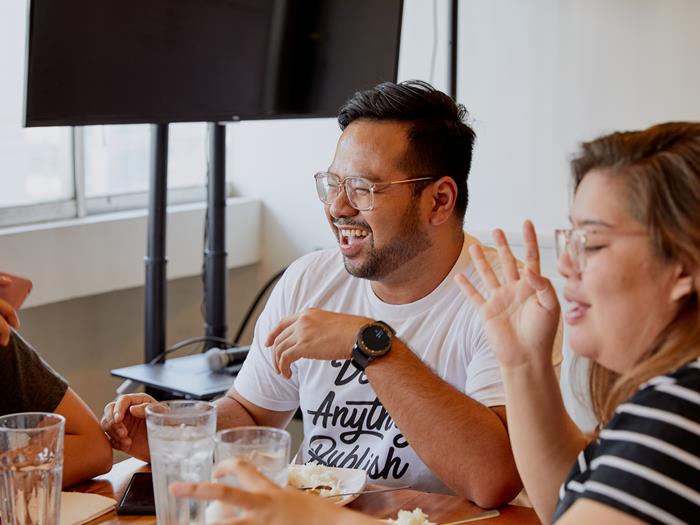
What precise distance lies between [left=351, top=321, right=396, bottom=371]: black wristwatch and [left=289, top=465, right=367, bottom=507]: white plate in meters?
0.21

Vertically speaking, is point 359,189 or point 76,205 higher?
point 359,189

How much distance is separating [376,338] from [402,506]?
13.0 inches

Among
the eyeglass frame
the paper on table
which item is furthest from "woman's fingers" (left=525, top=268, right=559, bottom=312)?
the paper on table

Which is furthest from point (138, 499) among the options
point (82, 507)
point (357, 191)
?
point (357, 191)

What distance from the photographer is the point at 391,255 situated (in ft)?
6.46

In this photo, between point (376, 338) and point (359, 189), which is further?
point (359, 189)

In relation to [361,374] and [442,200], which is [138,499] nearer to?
[361,374]

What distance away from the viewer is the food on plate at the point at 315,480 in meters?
1.56

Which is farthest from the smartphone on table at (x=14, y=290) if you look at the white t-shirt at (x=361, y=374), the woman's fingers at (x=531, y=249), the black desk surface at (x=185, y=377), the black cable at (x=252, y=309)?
the black cable at (x=252, y=309)

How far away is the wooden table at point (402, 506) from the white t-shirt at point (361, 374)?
0.16 m

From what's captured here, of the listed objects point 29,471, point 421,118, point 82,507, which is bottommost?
point 82,507

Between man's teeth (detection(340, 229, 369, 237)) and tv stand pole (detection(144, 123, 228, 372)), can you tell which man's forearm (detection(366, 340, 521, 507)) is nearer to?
man's teeth (detection(340, 229, 369, 237))

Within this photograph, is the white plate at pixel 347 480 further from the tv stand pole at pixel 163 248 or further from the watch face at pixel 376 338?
the tv stand pole at pixel 163 248

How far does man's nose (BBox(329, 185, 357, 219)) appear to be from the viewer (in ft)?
6.50
